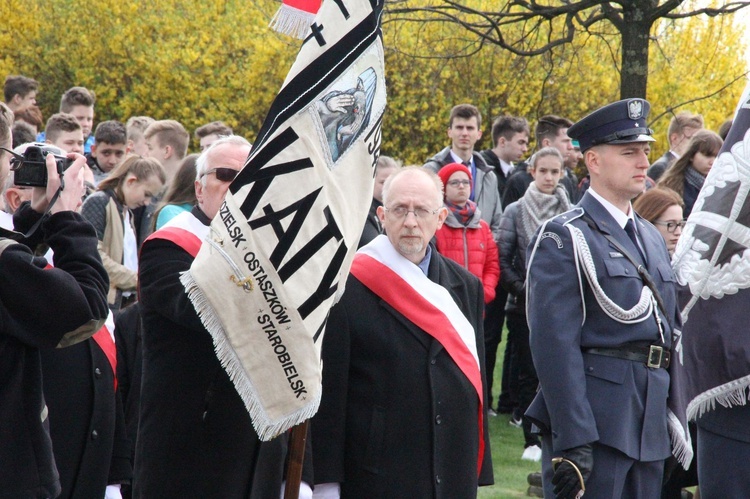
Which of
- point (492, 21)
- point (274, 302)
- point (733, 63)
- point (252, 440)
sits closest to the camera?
point (274, 302)

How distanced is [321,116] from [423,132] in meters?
12.9

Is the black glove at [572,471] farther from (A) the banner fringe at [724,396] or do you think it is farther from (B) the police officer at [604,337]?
(A) the banner fringe at [724,396]

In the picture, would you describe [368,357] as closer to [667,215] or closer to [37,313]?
[37,313]

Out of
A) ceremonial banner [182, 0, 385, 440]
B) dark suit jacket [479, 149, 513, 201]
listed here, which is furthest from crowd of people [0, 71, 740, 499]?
dark suit jacket [479, 149, 513, 201]

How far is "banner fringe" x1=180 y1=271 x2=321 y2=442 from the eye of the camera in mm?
3510

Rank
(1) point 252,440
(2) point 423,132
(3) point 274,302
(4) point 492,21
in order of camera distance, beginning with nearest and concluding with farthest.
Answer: (3) point 274,302 < (1) point 252,440 < (4) point 492,21 < (2) point 423,132

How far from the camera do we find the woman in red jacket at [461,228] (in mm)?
8664

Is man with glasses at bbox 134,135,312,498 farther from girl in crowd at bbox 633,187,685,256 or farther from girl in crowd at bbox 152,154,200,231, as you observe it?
girl in crowd at bbox 633,187,685,256

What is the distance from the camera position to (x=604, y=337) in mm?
4758

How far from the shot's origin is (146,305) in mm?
3973

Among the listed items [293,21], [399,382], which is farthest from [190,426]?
[293,21]

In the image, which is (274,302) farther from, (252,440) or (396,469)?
(396,469)

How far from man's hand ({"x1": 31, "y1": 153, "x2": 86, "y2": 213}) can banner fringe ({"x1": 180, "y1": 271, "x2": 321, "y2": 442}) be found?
19.7 inches

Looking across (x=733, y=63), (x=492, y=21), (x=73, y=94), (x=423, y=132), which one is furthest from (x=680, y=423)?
(x=733, y=63)
